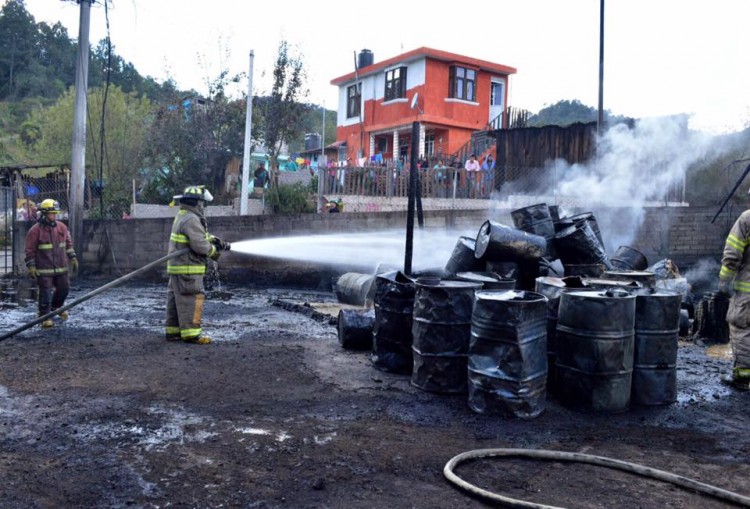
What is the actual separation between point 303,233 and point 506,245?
723 cm

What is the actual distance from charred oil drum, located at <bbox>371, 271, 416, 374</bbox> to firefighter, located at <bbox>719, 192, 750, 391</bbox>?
3.09 meters

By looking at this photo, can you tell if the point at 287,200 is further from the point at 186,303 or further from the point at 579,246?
the point at 579,246

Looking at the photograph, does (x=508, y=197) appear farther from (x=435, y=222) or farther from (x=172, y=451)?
(x=172, y=451)

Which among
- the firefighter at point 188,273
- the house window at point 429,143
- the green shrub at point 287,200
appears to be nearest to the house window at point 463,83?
the house window at point 429,143

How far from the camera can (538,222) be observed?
299 inches

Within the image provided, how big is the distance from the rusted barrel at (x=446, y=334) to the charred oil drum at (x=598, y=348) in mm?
793

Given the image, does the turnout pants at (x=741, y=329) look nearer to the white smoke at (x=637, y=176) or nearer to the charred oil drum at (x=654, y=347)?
the charred oil drum at (x=654, y=347)

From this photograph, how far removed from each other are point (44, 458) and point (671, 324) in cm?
470

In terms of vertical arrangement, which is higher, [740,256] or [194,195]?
[194,195]

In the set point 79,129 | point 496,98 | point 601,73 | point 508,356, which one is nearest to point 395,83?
point 496,98

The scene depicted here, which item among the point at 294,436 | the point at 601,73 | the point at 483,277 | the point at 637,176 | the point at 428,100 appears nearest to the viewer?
the point at 294,436

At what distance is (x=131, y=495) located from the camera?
304 cm

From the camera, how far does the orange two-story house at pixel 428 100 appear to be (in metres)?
25.2

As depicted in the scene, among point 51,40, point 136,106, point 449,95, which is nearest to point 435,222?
point 449,95
